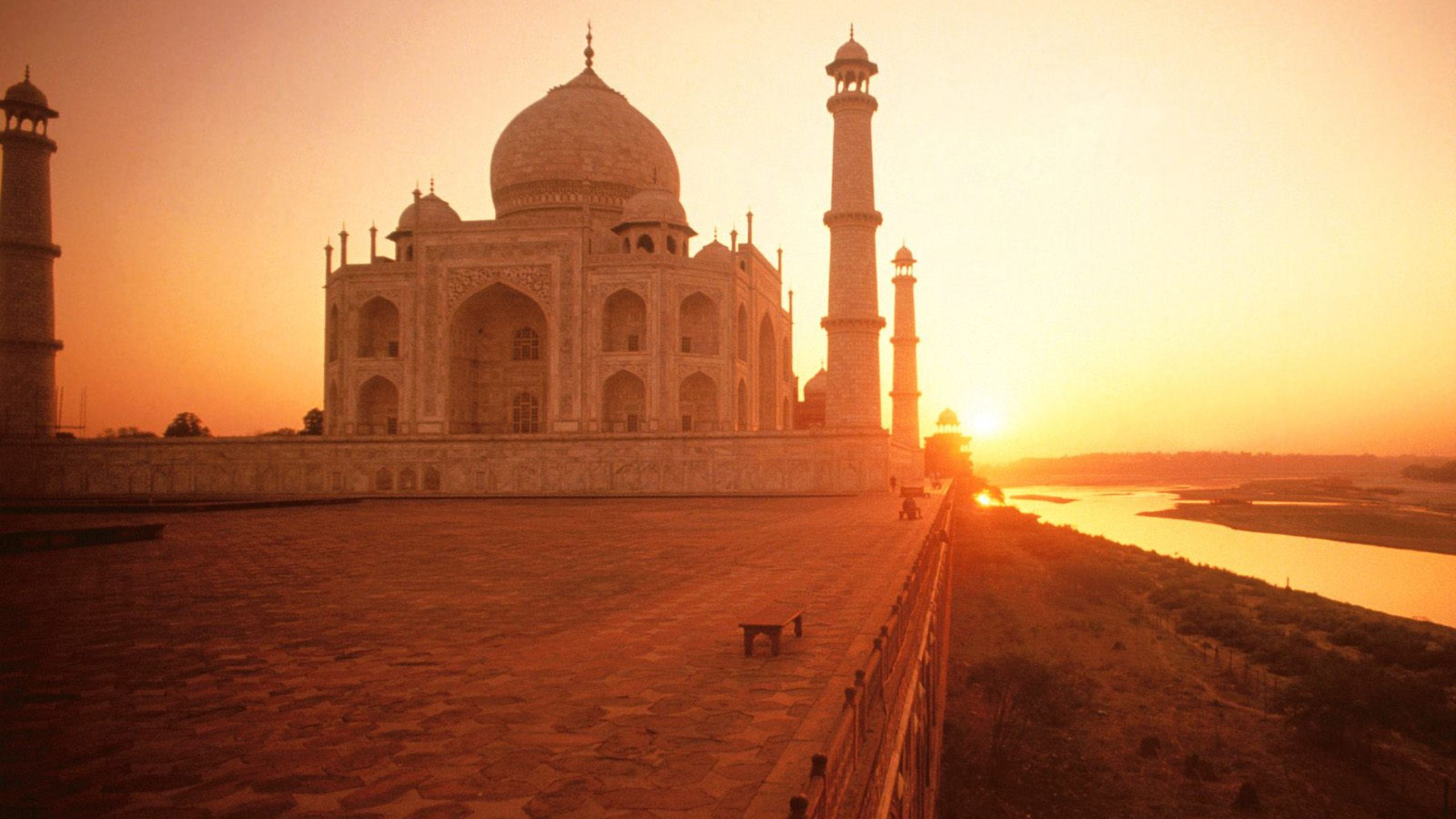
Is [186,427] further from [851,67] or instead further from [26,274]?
[851,67]

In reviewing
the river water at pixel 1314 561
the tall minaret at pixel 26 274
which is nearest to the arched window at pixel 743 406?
the river water at pixel 1314 561

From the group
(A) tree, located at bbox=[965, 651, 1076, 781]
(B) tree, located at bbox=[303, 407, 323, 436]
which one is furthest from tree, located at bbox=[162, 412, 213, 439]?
(A) tree, located at bbox=[965, 651, 1076, 781]

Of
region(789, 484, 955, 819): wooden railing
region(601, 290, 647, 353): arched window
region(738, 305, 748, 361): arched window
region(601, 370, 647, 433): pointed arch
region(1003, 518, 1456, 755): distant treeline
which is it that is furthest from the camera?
region(738, 305, 748, 361): arched window

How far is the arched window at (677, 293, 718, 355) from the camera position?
29.3 meters

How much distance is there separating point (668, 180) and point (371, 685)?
103ft

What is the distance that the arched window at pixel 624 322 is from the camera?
2908 cm

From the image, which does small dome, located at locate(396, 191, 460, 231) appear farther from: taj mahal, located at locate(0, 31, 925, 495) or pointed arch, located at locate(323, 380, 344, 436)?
pointed arch, located at locate(323, 380, 344, 436)

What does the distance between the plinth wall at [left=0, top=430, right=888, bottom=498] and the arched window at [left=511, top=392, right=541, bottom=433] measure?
13.6 feet

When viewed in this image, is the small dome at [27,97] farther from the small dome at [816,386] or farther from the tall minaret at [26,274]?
the small dome at [816,386]

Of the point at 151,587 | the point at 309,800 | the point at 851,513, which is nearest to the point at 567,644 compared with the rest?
the point at 309,800

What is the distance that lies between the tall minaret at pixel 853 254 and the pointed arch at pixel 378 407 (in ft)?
49.6

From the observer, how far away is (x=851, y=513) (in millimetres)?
15906

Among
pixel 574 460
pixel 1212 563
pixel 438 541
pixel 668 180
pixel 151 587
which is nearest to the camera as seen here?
pixel 151 587

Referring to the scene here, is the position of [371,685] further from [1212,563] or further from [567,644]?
[1212,563]
